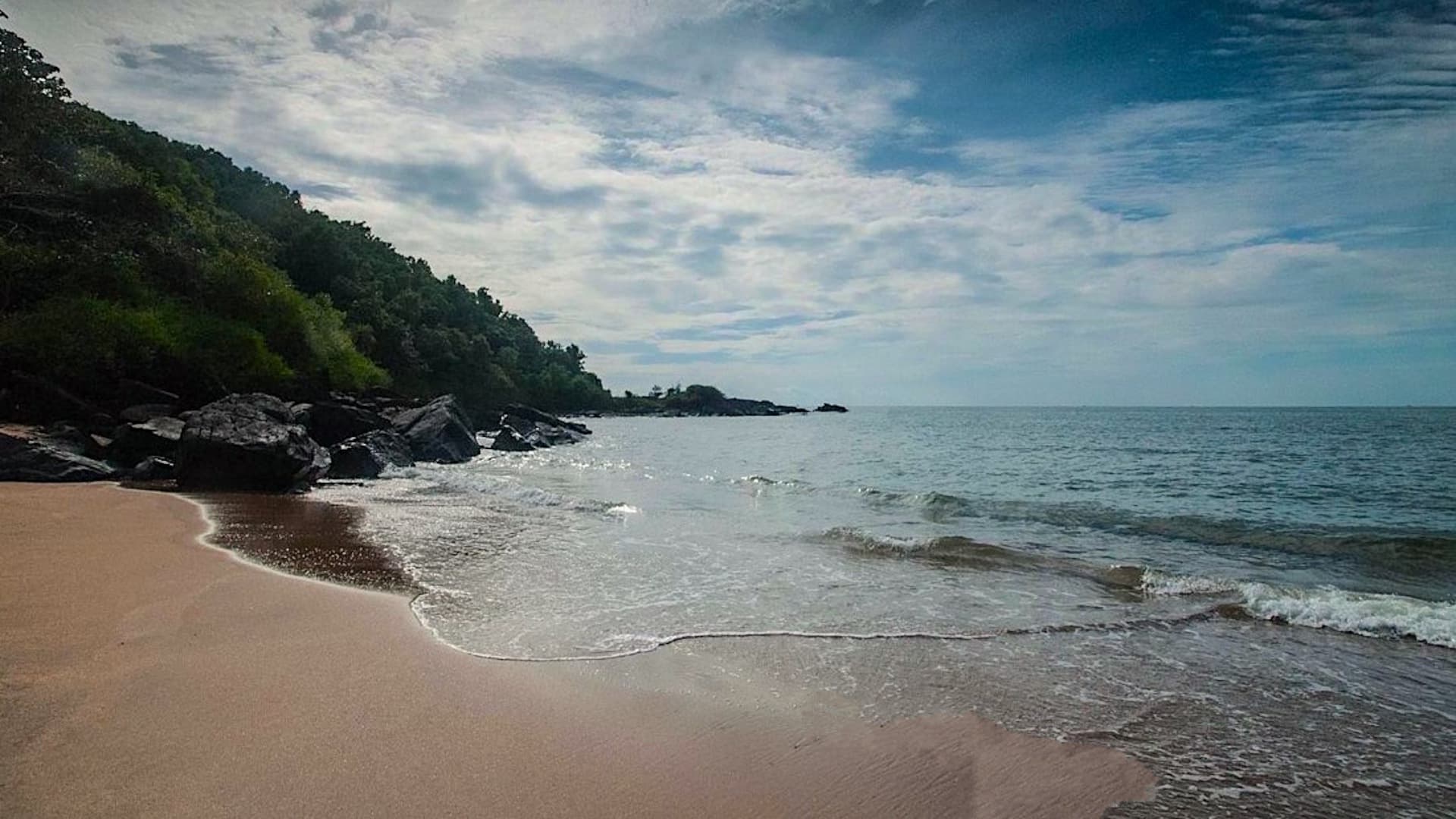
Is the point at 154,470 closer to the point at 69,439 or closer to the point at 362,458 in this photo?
the point at 69,439

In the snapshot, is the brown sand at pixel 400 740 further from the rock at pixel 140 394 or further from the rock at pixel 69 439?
the rock at pixel 140 394

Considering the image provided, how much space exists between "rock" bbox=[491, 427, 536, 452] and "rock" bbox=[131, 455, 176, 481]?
1970cm

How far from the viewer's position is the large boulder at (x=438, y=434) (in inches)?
1071

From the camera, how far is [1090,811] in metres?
3.87

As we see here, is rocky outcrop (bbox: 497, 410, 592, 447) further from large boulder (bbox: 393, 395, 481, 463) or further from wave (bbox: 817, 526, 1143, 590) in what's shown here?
wave (bbox: 817, 526, 1143, 590)

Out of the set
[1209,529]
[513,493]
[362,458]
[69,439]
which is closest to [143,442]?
[69,439]

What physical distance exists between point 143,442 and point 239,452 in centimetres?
367

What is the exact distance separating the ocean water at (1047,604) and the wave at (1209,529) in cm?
9

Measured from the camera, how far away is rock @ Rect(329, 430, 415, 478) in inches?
787

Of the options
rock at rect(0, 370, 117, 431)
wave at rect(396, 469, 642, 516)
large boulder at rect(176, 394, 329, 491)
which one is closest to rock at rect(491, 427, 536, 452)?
wave at rect(396, 469, 642, 516)

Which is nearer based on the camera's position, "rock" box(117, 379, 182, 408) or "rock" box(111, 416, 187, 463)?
"rock" box(111, 416, 187, 463)

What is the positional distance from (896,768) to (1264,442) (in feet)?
161

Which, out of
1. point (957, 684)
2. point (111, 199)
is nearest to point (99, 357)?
point (111, 199)

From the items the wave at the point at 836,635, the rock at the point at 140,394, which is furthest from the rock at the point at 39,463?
the wave at the point at 836,635
